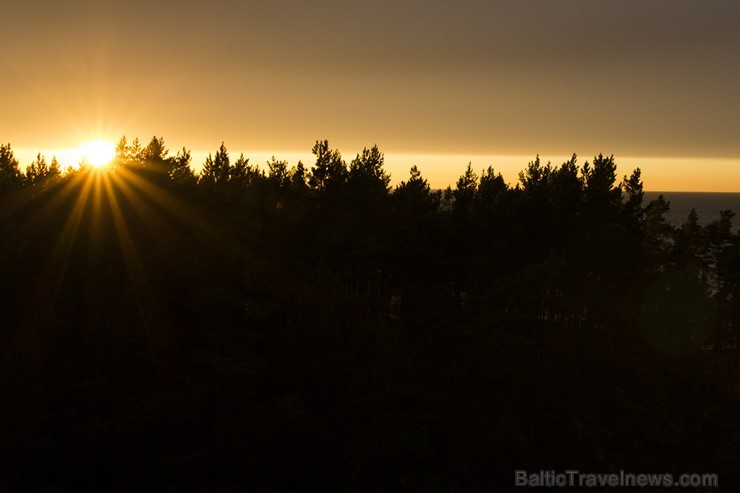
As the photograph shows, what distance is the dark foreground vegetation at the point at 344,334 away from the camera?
20672 mm

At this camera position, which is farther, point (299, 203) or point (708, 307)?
point (708, 307)

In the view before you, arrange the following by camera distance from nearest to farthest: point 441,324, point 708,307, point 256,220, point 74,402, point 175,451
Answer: point 74,402 → point 175,451 → point 256,220 → point 441,324 → point 708,307

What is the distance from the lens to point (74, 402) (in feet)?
64.8

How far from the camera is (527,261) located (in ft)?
110

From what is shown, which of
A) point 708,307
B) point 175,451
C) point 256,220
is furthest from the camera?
point 708,307

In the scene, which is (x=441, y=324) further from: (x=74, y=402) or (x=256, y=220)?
(x=74, y=402)

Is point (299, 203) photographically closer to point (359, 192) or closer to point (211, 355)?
point (359, 192)

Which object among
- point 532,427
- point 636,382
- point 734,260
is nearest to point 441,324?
point 532,427

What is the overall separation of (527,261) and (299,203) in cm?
1338

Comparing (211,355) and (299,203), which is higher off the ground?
(299,203)

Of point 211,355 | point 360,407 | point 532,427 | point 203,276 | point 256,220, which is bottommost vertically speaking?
point 532,427

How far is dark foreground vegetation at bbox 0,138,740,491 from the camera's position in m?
20.7

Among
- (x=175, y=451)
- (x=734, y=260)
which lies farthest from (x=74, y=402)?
(x=734, y=260)

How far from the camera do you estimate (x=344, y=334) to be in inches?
1017
